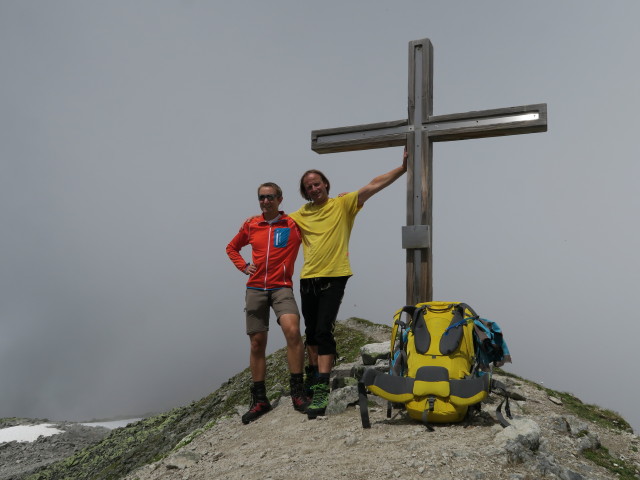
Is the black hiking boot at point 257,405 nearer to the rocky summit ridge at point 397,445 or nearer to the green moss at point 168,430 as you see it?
the rocky summit ridge at point 397,445

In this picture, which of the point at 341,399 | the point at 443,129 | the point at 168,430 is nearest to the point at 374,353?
the point at 341,399

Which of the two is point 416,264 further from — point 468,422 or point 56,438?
point 56,438

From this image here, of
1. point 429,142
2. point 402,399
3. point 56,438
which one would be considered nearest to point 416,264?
point 429,142

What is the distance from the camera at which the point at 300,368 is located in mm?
7090

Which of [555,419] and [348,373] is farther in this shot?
[348,373]

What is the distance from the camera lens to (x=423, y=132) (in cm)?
809

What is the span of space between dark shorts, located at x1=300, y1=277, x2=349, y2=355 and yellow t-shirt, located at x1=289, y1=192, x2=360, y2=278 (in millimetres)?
114

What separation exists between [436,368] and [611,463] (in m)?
2.63

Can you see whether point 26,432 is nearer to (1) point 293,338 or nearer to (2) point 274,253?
(1) point 293,338

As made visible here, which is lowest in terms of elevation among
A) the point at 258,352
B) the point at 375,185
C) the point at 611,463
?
the point at 611,463

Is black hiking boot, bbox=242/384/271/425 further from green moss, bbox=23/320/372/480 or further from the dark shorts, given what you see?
the dark shorts

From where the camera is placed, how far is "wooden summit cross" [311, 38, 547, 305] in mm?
7711

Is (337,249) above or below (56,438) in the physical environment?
above

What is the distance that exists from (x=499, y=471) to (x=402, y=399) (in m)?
1.43
